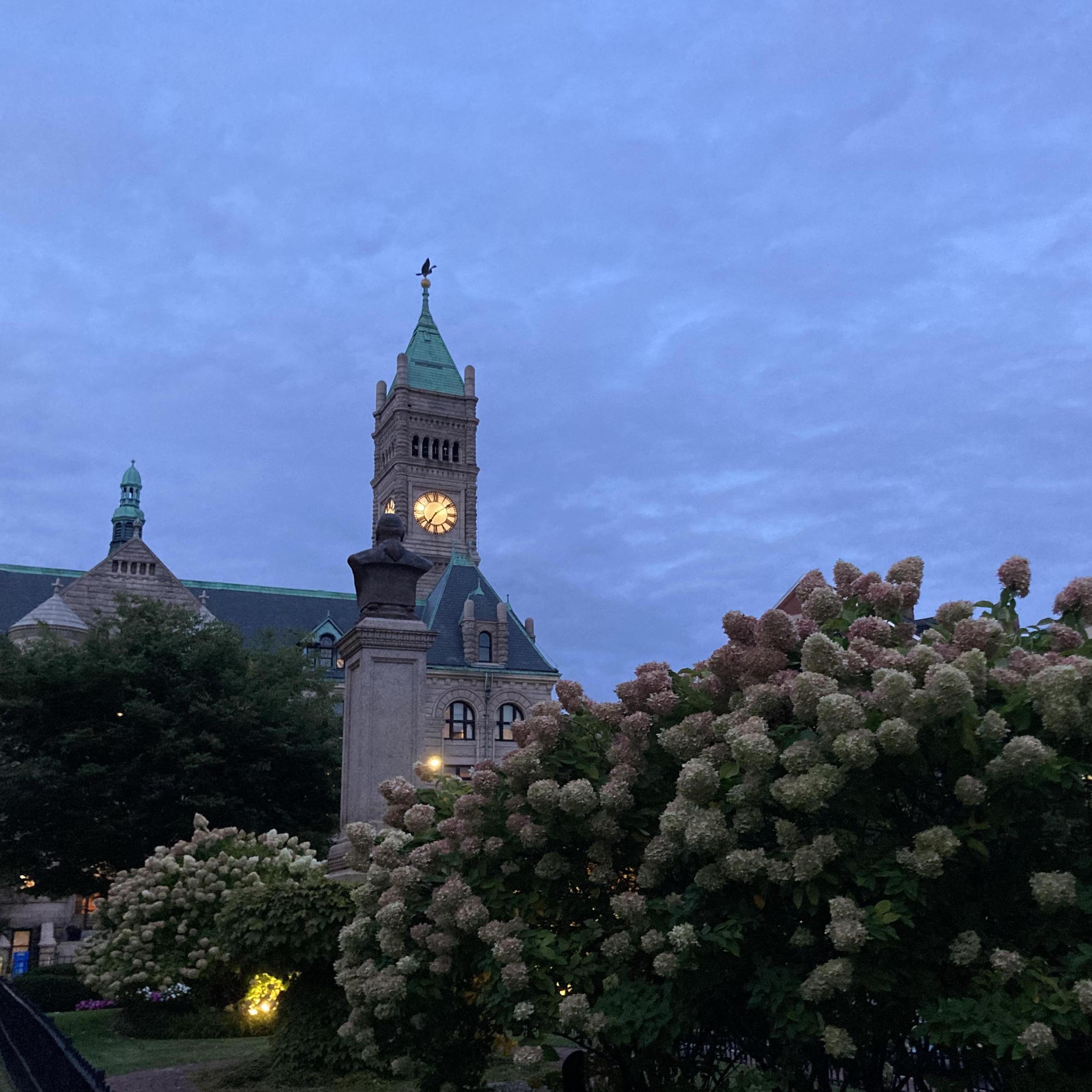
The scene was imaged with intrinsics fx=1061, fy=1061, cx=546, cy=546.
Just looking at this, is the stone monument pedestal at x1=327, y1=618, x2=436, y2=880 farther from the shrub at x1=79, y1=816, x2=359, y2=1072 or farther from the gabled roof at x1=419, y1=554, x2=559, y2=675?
the gabled roof at x1=419, y1=554, x2=559, y2=675

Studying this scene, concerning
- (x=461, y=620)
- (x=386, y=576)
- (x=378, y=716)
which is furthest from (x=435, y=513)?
(x=378, y=716)

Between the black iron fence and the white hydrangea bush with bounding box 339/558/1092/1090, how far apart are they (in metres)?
1.97

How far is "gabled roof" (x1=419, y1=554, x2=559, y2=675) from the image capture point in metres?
57.7

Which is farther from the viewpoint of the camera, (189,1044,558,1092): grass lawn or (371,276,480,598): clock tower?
(371,276,480,598): clock tower

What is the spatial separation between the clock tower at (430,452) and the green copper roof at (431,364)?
74 mm

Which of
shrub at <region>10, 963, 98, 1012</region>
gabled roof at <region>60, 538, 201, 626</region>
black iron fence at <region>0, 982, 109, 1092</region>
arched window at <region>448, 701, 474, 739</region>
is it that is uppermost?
gabled roof at <region>60, 538, 201, 626</region>

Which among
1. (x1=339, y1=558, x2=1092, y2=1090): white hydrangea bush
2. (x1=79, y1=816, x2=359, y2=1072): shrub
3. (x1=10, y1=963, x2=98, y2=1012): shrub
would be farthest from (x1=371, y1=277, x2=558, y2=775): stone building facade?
(x1=339, y1=558, x2=1092, y2=1090): white hydrangea bush

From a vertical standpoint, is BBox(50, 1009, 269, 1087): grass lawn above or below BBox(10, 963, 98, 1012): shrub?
above

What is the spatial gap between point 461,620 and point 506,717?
5.93m

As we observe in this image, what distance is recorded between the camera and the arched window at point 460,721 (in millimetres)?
56656

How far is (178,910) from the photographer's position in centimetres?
1797

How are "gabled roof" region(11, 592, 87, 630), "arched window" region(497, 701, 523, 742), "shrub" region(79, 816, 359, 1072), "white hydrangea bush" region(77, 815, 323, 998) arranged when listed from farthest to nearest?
"arched window" region(497, 701, 523, 742) < "gabled roof" region(11, 592, 87, 630) < "white hydrangea bush" region(77, 815, 323, 998) < "shrub" region(79, 816, 359, 1072)

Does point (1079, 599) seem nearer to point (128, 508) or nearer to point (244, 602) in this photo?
point (244, 602)

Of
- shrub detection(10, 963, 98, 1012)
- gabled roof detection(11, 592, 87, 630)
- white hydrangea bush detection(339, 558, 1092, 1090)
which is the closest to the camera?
white hydrangea bush detection(339, 558, 1092, 1090)
